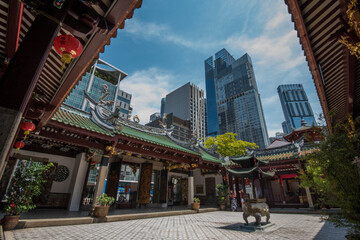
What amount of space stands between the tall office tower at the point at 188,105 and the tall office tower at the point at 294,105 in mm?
81134

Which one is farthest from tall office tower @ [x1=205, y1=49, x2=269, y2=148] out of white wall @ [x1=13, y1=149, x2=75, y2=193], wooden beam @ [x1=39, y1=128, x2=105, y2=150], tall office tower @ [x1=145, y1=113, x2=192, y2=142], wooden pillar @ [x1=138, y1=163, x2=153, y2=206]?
wooden beam @ [x1=39, y1=128, x2=105, y2=150]

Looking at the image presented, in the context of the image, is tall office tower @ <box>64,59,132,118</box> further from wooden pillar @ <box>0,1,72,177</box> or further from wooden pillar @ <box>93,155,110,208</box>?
wooden pillar @ <box>0,1,72,177</box>

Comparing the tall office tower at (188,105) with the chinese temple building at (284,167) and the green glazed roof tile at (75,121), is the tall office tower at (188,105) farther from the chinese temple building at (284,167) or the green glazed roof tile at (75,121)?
the green glazed roof tile at (75,121)

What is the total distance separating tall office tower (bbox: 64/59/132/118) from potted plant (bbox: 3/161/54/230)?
47739mm

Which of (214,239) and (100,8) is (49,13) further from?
(214,239)

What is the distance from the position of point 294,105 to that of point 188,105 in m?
102

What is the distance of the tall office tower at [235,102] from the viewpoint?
8481 cm

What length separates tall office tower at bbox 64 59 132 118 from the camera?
5094cm

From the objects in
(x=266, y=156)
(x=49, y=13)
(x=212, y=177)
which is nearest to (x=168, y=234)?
(x=49, y=13)

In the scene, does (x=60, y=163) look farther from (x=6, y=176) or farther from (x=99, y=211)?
(x=99, y=211)

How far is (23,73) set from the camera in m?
2.33

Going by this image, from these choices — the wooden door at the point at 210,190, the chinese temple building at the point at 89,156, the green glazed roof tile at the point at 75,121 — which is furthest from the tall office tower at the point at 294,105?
the green glazed roof tile at the point at 75,121

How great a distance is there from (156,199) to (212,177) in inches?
231

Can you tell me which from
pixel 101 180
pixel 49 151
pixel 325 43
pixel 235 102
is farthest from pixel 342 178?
pixel 235 102
